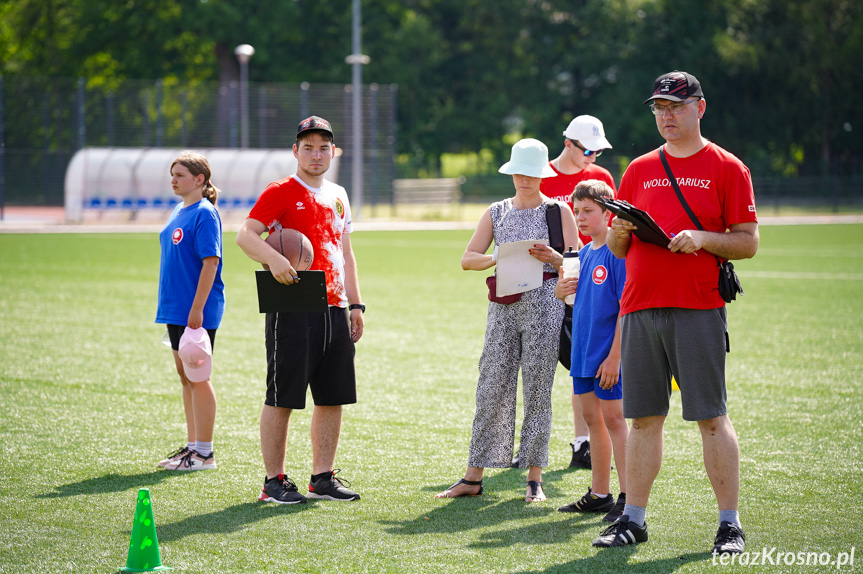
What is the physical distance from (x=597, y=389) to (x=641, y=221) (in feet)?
4.30

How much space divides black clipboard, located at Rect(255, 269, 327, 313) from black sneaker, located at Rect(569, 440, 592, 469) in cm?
217

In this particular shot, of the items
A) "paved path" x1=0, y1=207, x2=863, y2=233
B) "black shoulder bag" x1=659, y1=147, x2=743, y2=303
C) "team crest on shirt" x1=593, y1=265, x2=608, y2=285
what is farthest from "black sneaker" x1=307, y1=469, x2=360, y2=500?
"paved path" x1=0, y1=207, x2=863, y2=233

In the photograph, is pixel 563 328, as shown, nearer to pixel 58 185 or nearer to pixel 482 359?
pixel 482 359

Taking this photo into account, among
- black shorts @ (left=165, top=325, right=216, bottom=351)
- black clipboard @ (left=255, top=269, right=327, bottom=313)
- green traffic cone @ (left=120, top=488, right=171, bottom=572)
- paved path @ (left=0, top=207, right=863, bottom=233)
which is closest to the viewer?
green traffic cone @ (left=120, top=488, right=171, bottom=572)

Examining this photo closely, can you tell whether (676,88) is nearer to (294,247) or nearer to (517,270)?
(517,270)

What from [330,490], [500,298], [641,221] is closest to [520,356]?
[500,298]

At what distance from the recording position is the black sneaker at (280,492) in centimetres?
532

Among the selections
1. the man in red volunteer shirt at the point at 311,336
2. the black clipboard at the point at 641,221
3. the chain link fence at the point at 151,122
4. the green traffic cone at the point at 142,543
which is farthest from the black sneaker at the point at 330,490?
the chain link fence at the point at 151,122

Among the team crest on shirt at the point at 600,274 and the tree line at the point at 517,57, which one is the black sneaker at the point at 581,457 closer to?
the team crest on shirt at the point at 600,274

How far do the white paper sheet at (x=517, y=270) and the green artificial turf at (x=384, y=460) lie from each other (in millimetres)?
1227

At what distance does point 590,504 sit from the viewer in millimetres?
5238

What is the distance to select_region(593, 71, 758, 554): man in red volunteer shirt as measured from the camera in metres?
4.39

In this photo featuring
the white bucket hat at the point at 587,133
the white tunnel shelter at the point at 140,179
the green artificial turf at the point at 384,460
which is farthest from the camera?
the white tunnel shelter at the point at 140,179
